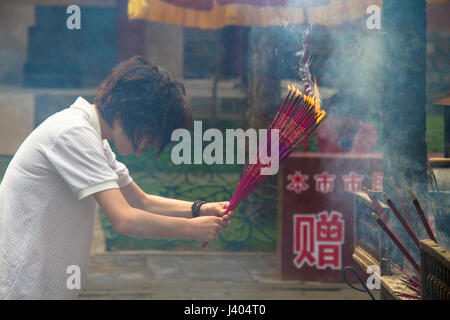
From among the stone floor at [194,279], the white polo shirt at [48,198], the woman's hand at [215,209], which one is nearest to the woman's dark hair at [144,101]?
the white polo shirt at [48,198]

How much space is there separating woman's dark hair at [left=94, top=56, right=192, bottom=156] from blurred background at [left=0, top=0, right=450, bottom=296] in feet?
3.64

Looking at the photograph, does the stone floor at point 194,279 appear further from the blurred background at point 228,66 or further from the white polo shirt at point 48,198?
the white polo shirt at point 48,198

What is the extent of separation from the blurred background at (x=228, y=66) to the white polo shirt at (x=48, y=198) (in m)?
1.43

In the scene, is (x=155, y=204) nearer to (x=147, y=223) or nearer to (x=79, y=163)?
(x=147, y=223)

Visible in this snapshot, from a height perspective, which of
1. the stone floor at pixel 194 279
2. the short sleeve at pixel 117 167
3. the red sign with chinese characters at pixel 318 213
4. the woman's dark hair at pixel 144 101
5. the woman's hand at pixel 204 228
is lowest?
the stone floor at pixel 194 279

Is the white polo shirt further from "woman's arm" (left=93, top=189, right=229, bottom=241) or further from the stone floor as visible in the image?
the stone floor

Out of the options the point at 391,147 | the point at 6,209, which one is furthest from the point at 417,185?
the point at 6,209

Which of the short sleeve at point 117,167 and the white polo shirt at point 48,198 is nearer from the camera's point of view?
the white polo shirt at point 48,198

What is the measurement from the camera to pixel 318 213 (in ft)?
16.9

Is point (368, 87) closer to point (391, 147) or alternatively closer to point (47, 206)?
point (391, 147)

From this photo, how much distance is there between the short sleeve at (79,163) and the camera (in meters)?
1.94

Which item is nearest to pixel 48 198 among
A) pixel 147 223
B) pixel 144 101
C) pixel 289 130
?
pixel 147 223

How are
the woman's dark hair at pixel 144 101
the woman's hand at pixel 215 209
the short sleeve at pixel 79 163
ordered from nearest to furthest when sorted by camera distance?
the short sleeve at pixel 79 163
the woman's dark hair at pixel 144 101
the woman's hand at pixel 215 209

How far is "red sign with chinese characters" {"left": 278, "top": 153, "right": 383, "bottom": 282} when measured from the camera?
5.11 metres
